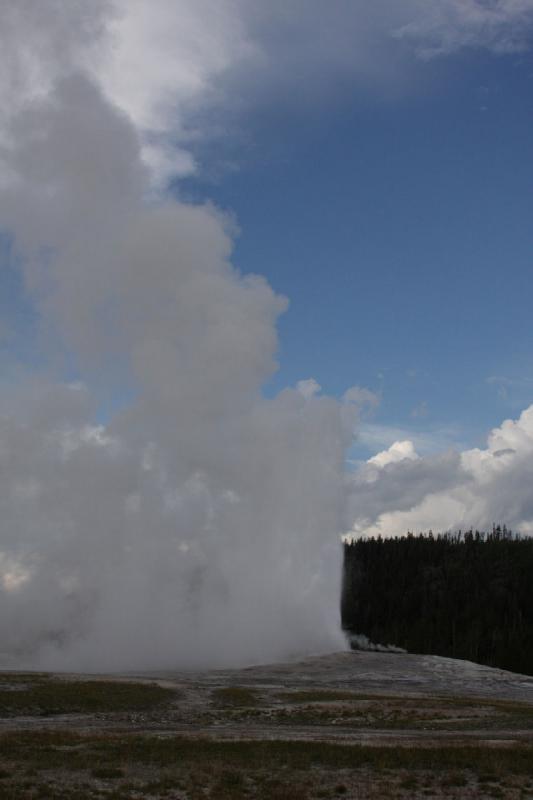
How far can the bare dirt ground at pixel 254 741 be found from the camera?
70.4 feet

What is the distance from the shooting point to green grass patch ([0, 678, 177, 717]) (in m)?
44.1

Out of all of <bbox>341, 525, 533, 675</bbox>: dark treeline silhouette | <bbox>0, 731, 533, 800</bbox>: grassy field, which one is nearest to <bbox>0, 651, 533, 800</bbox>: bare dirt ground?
<bbox>0, 731, 533, 800</bbox>: grassy field

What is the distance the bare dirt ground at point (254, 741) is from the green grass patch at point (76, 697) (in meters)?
0.11

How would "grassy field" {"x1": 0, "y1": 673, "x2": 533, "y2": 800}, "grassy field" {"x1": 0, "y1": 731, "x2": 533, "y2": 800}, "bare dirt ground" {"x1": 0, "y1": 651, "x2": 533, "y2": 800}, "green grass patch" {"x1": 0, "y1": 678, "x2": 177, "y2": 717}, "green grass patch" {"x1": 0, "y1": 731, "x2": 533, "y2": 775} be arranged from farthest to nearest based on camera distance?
"green grass patch" {"x1": 0, "y1": 678, "x2": 177, "y2": 717}
"green grass patch" {"x1": 0, "y1": 731, "x2": 533, "y2": 775}
"bare dirt ground" {"x1": 0, "y1": 651, "x2": 533, "y2": 800}
"grassy field" {"x1": 0, "y1": 673, "x2": 533, "y2": 800}
"grassy field" {"x1": 0, "y1": 731, "x2": 533, "y2": 800}

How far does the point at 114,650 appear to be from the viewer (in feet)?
318

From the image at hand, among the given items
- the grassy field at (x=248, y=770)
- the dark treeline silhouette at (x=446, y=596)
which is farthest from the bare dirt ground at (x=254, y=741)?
the dark treeline silhouette at (x=446, y=596)

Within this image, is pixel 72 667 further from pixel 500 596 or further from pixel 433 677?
pixel 500 596

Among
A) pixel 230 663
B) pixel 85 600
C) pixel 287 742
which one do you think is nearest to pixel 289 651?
pixel 230 663

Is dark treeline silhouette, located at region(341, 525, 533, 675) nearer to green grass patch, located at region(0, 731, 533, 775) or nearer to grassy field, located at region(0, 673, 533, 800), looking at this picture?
grassy field, located at region(0, 673, 533, 800)

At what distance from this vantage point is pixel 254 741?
29125mm

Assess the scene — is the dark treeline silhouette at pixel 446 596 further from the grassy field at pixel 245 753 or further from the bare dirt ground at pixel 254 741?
the grassy field at pixel 245 753

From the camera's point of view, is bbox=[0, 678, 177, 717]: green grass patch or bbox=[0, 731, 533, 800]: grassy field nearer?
bbox=[0, 731, 533, 800]: grassy field

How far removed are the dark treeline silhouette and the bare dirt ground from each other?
79647mm

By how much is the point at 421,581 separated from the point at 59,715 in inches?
5518
